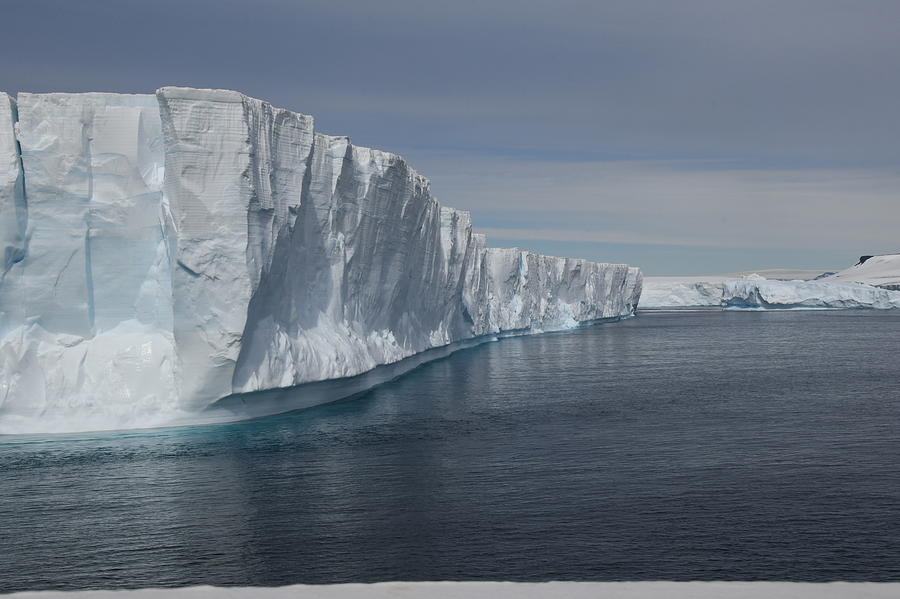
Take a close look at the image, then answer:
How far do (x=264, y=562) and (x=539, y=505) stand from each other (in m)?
3.82

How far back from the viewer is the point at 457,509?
37.8 ft

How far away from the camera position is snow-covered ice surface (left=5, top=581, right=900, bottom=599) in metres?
6.86

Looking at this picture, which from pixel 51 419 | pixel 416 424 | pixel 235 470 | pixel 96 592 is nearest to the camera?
pixel 96 592

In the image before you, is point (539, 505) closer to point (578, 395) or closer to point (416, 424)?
point (416, 424)

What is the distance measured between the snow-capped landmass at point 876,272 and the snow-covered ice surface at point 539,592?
102 metres

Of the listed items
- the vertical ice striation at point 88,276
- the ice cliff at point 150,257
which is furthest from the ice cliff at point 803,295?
the vertical ice striation at point 88,276

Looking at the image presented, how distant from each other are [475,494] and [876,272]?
11131 centimetres

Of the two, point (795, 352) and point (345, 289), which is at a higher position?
point (345, 289)

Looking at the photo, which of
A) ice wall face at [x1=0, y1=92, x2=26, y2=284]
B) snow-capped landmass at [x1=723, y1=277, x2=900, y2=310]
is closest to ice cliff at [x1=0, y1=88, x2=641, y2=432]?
ice wall face at [x1=0, y1=92, x2=26, y2=284]

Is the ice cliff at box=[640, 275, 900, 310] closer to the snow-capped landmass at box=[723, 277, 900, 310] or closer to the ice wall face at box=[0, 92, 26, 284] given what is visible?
the snow-capped landmass at box=[723, 277, 900, 310]

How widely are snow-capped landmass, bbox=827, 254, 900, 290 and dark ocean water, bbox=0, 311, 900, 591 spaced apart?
8954 cm

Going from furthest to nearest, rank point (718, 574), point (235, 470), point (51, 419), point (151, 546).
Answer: point (51, 419) → point (235, 470) → point (151, 546) → point (718, 574)

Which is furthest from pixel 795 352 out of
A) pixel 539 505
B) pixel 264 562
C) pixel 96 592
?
pixel 96 592

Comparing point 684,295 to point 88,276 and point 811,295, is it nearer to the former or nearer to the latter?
point 811,295
